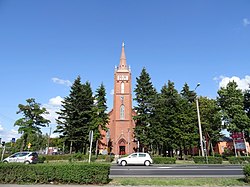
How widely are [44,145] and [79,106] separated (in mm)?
73268

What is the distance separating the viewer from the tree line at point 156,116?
124 feet

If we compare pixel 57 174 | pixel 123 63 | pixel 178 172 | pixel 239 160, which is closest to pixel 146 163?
pixel 178 172

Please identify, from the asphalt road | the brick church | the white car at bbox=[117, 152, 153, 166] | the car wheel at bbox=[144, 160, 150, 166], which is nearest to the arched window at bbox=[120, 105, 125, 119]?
the brick church

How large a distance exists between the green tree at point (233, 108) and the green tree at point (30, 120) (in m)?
39.8

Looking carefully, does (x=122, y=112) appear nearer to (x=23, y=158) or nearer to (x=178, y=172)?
(x=23, y=158)

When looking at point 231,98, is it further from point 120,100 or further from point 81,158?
point 81,158

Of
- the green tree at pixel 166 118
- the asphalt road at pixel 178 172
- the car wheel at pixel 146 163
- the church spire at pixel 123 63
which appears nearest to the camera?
the asphalt road at pixel 178 172

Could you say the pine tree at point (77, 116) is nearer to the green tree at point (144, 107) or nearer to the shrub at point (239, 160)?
the green tree at point (144, 107)

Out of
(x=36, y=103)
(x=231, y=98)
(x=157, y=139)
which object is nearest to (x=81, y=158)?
(x=157, y=139)

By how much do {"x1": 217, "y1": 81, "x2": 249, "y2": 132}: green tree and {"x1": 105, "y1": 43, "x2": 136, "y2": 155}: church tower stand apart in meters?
Answer: 21.3

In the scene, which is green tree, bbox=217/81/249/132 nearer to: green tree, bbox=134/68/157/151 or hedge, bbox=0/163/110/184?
green tree, bbox=134/68/157/151

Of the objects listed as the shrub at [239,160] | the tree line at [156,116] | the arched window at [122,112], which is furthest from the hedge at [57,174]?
the arched window at [122,112]

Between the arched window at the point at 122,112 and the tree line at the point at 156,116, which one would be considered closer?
the tree line at the point at 156,116

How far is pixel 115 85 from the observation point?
5372 centimetres
